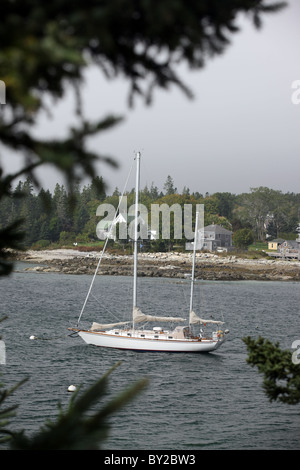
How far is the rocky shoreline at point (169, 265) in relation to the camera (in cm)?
8219

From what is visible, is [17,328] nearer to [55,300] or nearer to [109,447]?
[55,300]

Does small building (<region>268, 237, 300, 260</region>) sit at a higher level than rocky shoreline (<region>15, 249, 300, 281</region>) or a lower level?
higher

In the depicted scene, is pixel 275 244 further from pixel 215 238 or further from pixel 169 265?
pixel 169 265

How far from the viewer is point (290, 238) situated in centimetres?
12738

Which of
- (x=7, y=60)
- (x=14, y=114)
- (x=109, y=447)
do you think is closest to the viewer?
(x=7, y=60)

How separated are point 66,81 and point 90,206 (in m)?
125

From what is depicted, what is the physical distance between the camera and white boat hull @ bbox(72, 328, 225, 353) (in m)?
28.2

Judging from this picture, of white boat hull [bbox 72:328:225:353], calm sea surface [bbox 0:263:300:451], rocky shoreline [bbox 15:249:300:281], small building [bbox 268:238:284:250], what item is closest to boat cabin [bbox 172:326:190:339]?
white boat hull [bbox 72:328:225:353]

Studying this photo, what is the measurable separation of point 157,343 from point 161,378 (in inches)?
176

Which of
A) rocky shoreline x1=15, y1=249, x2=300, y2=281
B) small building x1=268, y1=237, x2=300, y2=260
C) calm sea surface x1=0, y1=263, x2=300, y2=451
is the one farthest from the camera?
small building x1=268, y1=237, x2=300, y2=260

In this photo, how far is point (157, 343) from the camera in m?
28.2

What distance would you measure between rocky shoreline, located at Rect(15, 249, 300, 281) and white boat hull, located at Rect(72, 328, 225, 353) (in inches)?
1976

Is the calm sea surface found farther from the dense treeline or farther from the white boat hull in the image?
the dense treeline
